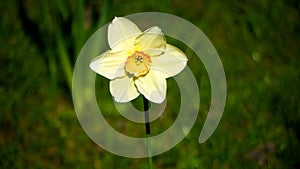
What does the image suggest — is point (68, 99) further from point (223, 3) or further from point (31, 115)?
point (223, 3)

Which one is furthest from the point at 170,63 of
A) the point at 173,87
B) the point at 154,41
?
the point at 173,87

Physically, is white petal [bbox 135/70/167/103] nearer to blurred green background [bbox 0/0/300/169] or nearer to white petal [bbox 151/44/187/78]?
white petal [bbox 151/44/187/78]

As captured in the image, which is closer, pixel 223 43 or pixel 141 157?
pixel 141 157

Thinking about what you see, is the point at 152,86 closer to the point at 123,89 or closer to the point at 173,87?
the point at 123,89

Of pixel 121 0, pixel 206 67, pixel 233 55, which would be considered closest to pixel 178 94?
pixel 206 67

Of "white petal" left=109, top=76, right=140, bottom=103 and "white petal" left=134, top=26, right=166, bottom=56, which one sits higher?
"white petal" left=134, top=26, right=166, bottom=56

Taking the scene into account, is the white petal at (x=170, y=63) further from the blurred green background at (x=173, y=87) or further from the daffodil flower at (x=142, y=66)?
the blurred green background at (x=173, y=87)

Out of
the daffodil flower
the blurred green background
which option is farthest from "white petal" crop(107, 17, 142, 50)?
the blurred green background
